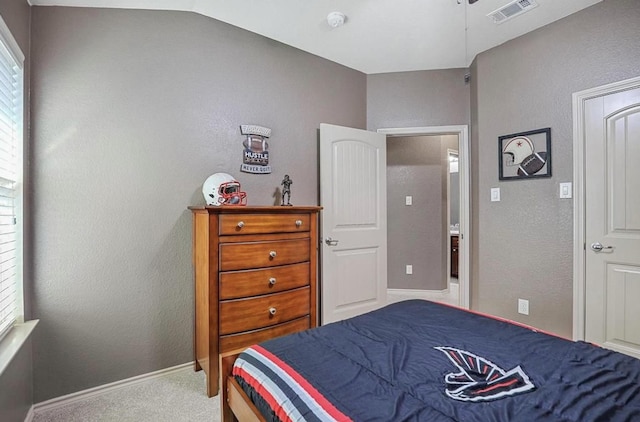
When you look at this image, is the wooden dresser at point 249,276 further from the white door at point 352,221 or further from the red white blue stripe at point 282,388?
the red white blue stripe at point 282,388

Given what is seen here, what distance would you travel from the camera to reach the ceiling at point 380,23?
2191 mm

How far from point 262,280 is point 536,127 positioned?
2462 millimetres

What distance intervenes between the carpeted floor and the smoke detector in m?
2.65

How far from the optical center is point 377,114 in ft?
10.9

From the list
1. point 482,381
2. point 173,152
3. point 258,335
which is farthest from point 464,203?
point 173,152

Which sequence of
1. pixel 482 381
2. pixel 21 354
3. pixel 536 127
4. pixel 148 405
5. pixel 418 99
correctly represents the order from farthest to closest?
1. pixel 418 99
2. pixel 536 127
3. pixel 148 405
4. pixel 21 354
5. pixel 482 381

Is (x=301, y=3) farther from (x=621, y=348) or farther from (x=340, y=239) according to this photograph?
(x=621, y=348)

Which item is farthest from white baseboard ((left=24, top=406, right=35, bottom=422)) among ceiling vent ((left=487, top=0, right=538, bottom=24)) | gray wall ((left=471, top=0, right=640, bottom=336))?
ceiling vent ((left=487, top=0, right=538, bottom=24))

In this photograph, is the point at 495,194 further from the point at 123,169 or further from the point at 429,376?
the point at 123,169

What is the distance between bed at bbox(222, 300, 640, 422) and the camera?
85 cm

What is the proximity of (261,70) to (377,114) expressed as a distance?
1.30 metres

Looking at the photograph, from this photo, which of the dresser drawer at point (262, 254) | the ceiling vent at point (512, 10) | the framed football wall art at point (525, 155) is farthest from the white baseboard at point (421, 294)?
the ceiling vent at point (512, 10)

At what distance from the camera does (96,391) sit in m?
1.95

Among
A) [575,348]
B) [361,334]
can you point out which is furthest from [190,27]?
[575,348]
